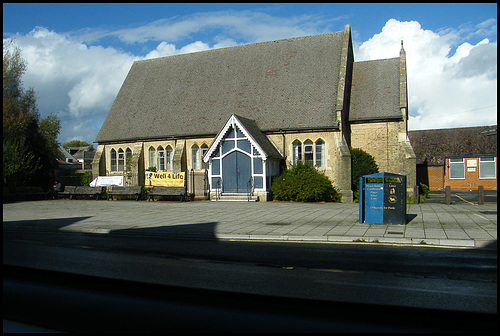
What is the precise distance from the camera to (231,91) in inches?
1366

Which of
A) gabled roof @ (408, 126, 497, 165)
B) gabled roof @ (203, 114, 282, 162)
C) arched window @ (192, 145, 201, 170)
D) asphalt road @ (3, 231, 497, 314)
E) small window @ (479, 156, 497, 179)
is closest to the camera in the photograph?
asphalt road @ (3, 231, 497, 314)

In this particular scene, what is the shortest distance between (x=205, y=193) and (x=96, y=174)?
11.6 metres

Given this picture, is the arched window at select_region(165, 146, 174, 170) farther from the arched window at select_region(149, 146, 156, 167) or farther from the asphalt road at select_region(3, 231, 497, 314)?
the asphalt road at select_region(3, 231, 497, 314)

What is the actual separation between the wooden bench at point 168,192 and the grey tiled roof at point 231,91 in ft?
21.5

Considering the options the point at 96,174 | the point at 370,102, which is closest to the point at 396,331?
the point at 370,102

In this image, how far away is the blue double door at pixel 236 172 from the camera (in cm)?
A: 2916

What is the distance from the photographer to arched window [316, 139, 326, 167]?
3038 centimetres

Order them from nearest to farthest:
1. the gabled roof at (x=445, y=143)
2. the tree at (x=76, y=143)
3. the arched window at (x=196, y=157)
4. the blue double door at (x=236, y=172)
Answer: the blue double door at (x=236, y=172) < the arched window at (x=196, y=157) < the gabled roof at (x=445, y=143) < the tree at (x=76, y=143)

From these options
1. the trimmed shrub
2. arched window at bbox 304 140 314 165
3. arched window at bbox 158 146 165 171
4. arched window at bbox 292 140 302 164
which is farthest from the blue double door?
arched window at bbox 158 146 165 171

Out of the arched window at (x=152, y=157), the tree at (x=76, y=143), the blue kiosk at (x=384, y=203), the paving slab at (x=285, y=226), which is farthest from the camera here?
the tree at (x=76, y=143)

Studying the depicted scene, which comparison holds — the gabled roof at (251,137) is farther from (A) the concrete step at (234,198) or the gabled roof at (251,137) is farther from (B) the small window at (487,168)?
(B) the small window at (487,168)

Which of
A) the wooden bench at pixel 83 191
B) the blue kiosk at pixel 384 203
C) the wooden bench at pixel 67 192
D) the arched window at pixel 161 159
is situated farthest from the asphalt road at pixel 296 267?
the arched window at pixel 161 159

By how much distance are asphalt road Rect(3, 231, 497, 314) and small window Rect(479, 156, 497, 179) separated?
22808mm

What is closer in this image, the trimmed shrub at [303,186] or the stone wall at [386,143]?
the trimmed shrub at [303,186]
